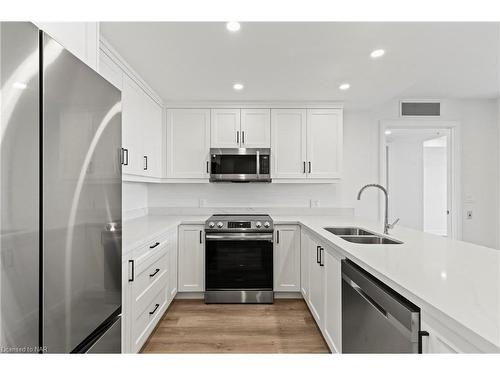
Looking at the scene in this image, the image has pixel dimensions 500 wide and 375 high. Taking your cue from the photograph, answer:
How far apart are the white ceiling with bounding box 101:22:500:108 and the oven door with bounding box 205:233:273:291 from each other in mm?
1607

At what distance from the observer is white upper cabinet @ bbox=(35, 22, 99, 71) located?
1.06 meters

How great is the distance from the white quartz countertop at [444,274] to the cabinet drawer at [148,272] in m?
0.23

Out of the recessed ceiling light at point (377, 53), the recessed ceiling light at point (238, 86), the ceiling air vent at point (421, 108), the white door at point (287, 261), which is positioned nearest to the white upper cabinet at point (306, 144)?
the recessed ceiling light at point (238, 86)

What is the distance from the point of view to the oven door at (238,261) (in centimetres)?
295

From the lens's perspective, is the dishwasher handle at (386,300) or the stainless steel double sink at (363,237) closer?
the dishwasher handle at (386,300)

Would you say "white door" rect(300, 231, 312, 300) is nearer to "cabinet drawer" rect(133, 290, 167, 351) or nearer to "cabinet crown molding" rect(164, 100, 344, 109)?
"cabinet drawer" rect(133, 290, 167, 351)

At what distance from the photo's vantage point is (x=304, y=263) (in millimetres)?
2922

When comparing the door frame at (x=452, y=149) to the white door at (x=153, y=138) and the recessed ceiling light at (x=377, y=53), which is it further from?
the white door at (x=153, y=138)

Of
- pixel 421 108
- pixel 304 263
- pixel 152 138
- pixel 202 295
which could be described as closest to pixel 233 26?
pixel 152 138

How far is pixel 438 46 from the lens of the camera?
2139 mm

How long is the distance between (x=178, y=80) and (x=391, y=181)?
431cm

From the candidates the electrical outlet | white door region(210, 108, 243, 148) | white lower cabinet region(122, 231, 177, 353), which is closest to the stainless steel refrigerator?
white lower cabinet region(122, 231, 177, 353)
